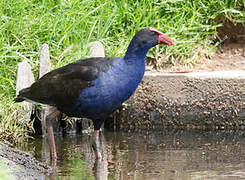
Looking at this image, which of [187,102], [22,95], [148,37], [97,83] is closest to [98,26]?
[187,102]

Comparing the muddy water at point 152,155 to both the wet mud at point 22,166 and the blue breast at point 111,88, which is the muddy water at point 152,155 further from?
the blue breast at point 111,88

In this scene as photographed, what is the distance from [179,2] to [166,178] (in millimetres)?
3892

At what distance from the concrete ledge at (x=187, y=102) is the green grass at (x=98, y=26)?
78 cm

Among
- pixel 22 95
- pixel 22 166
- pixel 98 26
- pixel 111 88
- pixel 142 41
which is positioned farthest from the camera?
pixel 98 26

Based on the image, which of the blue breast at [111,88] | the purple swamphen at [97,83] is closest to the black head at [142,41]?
the purple swamphen at [97,83]

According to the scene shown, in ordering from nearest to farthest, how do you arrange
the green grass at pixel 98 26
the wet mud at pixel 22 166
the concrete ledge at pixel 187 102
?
the wet mud at pixel 22 166
the concrete ledge at pixel 187 102
the green grass at pixel 98 26

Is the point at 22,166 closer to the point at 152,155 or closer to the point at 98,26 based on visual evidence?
the point at 152,155

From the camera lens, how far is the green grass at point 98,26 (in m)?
6.37

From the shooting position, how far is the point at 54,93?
502 centimetres

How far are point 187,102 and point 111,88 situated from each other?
169 cm

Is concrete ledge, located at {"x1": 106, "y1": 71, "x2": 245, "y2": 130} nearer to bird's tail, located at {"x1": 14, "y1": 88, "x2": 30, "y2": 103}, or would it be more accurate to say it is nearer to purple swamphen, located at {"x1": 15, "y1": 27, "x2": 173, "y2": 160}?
purple swamphen, located at {"x1": 15, "y1": 27, "x2": 173, "y2": 160}

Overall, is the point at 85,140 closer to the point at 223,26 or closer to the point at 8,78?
the point at 8,78

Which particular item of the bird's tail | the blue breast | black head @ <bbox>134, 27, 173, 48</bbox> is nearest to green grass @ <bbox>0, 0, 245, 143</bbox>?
the bird's tail

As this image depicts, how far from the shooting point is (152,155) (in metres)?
5.11
